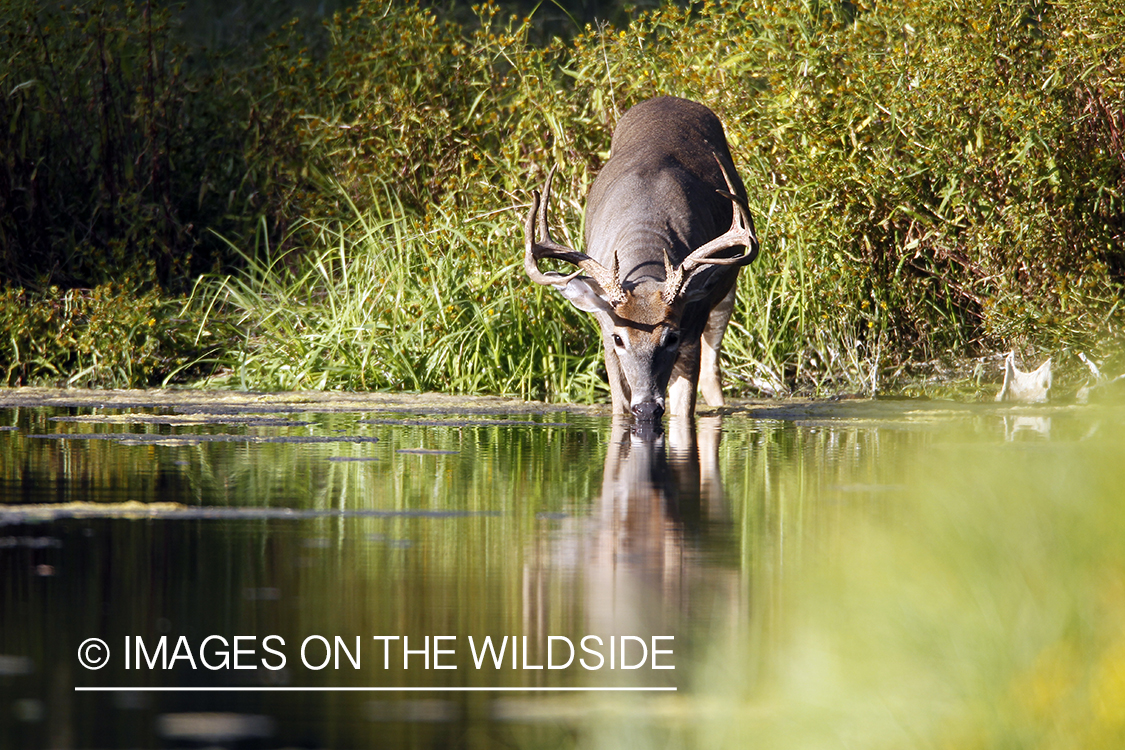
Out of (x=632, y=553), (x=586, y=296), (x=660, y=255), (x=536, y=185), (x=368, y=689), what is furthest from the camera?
(x=536, y=185)

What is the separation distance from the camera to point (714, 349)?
10.9 metres

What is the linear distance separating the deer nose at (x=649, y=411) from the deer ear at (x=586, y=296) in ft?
2.09

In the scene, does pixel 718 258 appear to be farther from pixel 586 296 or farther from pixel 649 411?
pixel 649 411

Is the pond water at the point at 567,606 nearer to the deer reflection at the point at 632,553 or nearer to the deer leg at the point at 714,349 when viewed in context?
the deer reflection at the point at 632,553

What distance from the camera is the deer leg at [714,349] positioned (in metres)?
10.9

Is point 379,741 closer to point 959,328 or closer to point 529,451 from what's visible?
point 529,451

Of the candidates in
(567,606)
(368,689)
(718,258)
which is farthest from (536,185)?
(368,689)

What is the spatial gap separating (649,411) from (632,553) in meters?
3.92

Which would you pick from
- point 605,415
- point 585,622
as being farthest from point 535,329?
point 585,622

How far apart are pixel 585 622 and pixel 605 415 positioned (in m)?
5.96

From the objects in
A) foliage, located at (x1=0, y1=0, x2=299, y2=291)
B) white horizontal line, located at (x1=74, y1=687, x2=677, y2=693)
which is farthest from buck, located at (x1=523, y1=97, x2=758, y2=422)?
white horizontal line, located at (x1=74, y1=687, x2=677, y2=693)

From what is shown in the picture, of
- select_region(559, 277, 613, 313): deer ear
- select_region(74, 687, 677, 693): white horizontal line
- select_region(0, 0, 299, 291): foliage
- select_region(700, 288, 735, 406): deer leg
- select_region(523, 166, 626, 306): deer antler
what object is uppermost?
select_region(0, 0, 299, 291): foliage

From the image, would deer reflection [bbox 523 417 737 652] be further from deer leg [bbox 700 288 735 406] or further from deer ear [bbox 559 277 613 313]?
deer leg [bbox 700 288 735 406]

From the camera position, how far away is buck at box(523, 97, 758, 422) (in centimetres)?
932
